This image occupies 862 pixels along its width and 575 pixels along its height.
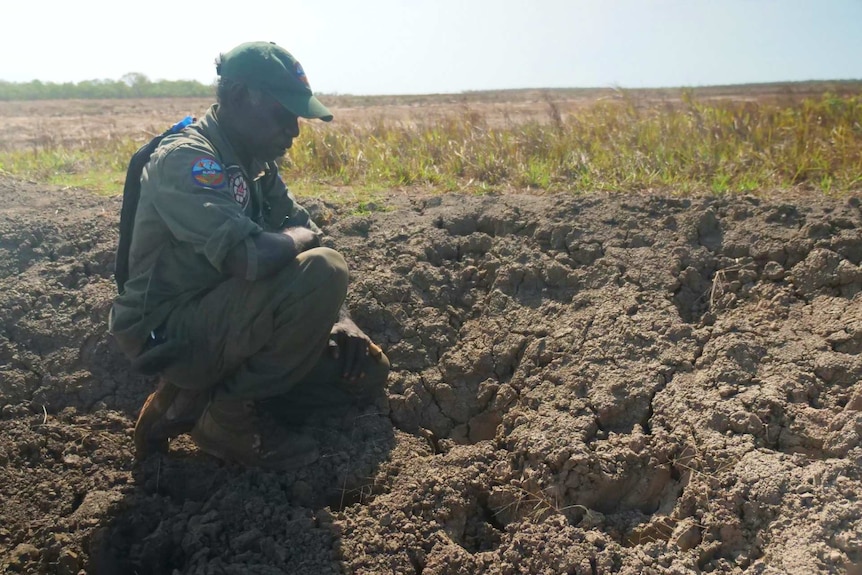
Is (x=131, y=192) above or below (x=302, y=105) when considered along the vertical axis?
below

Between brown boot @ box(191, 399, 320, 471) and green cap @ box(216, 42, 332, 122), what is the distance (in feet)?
3.76

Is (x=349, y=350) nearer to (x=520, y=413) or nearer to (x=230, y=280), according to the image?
Answer: (x=230, y=280)

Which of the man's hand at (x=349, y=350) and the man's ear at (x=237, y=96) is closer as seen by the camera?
the man's ear at (x=237, y=96)

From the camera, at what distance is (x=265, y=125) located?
119 inches

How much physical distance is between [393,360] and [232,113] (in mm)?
1358

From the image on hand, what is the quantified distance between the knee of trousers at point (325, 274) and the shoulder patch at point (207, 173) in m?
0.40

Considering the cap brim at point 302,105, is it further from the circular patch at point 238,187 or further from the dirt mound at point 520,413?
the dirt mound at point 520,413

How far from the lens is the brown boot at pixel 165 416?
10.4ft

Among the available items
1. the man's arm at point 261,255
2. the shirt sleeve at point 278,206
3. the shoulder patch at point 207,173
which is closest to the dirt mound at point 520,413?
the shirt sleeve at point 278,206

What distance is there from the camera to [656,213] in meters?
4.14

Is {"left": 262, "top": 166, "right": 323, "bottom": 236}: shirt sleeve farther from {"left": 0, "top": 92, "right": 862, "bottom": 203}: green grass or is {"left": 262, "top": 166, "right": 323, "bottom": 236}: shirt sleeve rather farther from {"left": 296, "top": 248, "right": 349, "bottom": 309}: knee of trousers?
{"left": 0, "top": 92, "right": 862, "bottom": 203}: green grass

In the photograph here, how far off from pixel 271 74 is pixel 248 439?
4.61 feet

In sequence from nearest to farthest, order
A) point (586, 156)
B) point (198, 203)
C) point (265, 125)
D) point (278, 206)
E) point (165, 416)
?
point (198, 203) → point (265, 125) → point (165, 416) → point (278, 206) → point (586, 156)

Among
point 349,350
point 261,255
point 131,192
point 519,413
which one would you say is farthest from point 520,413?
point 131,192
